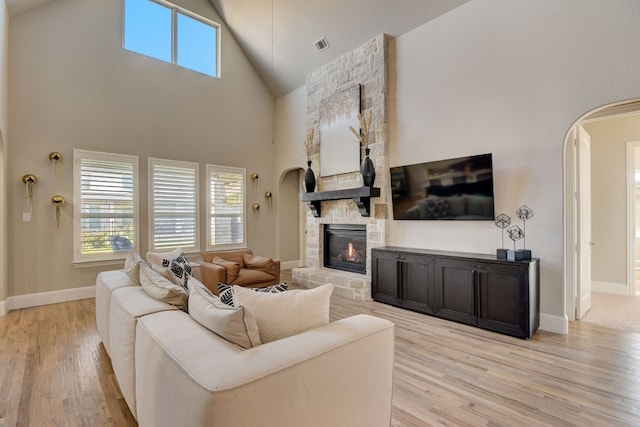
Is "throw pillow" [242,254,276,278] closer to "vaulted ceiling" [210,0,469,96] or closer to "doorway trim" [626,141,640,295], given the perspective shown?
"vaulted ceiling" [210,0,469,96]

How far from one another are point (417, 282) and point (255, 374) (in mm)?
3456

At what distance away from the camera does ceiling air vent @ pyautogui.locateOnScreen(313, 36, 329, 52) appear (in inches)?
222

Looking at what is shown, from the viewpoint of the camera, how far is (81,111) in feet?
16.5

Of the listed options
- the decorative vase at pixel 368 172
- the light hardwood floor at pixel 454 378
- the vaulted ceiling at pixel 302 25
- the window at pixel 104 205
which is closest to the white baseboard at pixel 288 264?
the window at pixel 104 205

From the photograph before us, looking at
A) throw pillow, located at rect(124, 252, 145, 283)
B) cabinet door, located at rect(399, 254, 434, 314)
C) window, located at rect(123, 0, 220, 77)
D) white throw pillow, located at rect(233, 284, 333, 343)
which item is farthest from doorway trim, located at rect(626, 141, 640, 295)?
window, located at rect(123, 0, 220, 77)

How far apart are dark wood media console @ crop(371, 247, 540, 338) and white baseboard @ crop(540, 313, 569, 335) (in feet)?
0.29

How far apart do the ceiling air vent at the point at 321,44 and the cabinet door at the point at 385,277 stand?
12.4ft

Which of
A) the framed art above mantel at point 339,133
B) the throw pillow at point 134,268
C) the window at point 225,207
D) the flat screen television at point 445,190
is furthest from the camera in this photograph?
the window at point 225,207

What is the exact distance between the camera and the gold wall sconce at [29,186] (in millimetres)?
4570

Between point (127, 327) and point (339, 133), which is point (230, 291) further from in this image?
point (339, 133)

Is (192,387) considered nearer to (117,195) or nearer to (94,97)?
(117,195)

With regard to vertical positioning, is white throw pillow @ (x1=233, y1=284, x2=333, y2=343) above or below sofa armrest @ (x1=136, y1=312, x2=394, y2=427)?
above

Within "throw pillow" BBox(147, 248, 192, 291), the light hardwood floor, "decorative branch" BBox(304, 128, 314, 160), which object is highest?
"decorative branch" BBox(304, 128, 314, 160)

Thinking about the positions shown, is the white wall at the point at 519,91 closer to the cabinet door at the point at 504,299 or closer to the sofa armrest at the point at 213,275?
the cabinet door at the point at 504,299
